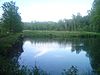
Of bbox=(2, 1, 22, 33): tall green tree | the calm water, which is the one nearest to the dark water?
the calm water

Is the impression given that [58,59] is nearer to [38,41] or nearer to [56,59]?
[56,59]

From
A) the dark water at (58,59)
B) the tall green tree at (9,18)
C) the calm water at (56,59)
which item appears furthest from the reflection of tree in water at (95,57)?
the tall green tree at (9,18)

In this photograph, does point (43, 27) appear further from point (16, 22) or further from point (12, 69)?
point (12, 69)

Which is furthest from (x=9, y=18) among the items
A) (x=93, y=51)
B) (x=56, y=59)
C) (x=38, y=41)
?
(x=56, y=59)

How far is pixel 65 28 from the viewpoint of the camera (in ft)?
422

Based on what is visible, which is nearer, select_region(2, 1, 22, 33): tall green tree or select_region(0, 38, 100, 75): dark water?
select_region(0, 38, 100, 75): dark water

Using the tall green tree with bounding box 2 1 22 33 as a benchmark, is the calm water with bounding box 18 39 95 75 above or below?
below

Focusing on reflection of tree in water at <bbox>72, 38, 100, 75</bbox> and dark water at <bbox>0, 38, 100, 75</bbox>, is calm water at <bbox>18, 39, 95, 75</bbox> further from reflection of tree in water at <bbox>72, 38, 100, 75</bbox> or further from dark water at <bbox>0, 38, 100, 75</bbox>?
reflection of tree in water at <bbox>72, 38, 100, 75</bbox>

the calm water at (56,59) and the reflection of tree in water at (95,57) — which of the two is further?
the calm water at (56,59)

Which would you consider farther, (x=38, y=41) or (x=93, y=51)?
(x=38, y=41)

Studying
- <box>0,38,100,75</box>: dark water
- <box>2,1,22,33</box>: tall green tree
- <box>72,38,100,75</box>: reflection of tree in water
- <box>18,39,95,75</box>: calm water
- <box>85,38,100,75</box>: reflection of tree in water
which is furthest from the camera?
<box>2,1,22,33</box>: tall green tree

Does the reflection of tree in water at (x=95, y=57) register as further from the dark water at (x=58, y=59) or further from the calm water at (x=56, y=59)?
the calm water at (x=56, y=59)

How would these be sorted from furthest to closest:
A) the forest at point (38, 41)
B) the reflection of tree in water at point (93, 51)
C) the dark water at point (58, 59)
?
the reflection of tree in water at point (93, 51)
the dark water at point (58, 59)
the forest at point (38, 41)

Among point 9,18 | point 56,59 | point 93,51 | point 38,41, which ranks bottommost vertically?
point 38,41
